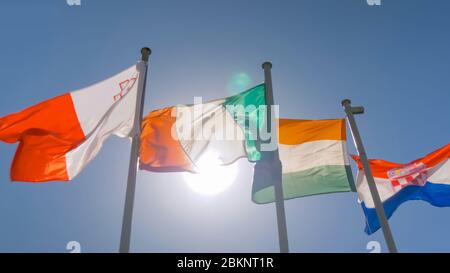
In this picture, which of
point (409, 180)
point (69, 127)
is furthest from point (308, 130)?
point (69, 127)

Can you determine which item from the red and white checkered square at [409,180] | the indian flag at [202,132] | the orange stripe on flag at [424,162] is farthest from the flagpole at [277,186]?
the red and white checkered square at [409,180]

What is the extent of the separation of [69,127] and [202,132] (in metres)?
3.16

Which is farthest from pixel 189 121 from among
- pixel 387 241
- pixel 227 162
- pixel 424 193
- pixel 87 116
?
pixel 424 193

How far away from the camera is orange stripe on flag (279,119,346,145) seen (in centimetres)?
1116

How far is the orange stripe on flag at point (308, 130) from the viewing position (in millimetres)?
11156

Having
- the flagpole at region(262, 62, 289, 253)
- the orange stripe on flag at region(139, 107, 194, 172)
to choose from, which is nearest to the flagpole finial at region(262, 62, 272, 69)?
the flagpole at region(262, 62, 289, 253)

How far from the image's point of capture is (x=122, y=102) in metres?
9.10

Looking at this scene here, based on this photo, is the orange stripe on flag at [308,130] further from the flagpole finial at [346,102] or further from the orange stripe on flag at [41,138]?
the orange stripe on flag at [41,138]

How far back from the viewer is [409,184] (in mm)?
11281

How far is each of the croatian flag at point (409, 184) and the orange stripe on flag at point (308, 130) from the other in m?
1.15

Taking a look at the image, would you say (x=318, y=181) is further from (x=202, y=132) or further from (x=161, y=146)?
(x=161, y=146)
